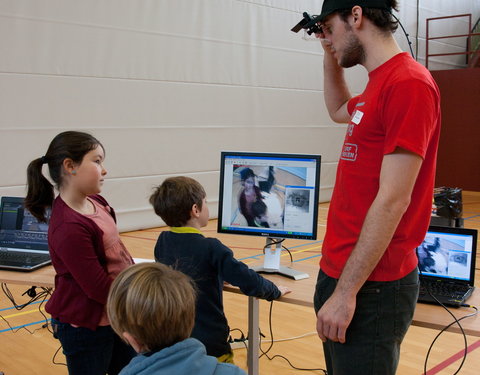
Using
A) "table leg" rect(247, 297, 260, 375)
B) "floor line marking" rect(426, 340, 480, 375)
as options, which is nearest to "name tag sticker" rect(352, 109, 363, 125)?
"table leg" rect(247, 297, 260, 375)

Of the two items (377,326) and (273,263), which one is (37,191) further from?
(377,326)

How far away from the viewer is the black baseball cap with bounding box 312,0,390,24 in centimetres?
151

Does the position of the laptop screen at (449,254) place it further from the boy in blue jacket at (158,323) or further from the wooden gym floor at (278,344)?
the boy in blue jacket at (158,323)

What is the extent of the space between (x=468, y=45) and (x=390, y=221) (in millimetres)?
11025

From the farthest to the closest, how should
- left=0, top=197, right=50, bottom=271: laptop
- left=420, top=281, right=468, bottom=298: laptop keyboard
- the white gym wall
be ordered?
the white gym wall
left=0, top=197, right=50, bottom=271: laptop
left=420, top=281, right=468, bottom=298: laptop keyboard

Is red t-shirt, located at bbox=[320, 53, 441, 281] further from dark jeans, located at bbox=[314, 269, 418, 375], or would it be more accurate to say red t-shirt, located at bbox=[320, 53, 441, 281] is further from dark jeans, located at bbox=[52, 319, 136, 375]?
dark jeans, located at bbox=[52, 319, 136, 375]

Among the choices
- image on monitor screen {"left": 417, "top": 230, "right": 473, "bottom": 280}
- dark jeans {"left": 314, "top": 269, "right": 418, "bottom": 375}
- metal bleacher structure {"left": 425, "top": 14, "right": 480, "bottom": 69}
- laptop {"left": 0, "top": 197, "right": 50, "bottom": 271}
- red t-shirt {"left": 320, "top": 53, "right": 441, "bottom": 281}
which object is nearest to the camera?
red t-shirt {"left": 320, "top": 53, "right": 441, "bottom": 281}

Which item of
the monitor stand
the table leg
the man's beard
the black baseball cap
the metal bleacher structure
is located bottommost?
the table leg

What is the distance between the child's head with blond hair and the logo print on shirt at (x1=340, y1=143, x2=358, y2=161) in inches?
21.9

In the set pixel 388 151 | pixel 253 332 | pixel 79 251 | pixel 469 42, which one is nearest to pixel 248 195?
pixel 253 332

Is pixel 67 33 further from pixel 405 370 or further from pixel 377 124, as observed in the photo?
pixel 377 124

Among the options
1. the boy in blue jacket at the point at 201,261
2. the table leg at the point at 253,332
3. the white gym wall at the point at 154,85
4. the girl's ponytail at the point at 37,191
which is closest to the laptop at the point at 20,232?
the girl's ponytail at the point at 37,191

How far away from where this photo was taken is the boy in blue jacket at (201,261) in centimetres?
206

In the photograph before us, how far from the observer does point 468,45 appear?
11.2 meters
